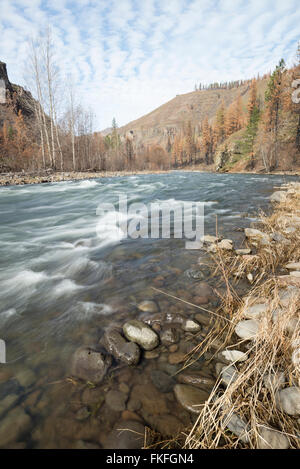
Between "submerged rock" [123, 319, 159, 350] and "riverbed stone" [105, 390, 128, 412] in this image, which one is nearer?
"riverbed stone" [105, 390, 128, 412]

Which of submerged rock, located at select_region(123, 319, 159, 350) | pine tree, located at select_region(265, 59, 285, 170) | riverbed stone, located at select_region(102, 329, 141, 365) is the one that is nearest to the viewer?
riverbed stone, located at select_region(102, 329, 141, 365)

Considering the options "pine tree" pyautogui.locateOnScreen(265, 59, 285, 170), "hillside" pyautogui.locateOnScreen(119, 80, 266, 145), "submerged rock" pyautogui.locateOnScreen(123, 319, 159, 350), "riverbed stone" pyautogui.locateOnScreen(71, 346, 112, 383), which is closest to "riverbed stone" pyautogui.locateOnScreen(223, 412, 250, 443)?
"submerged rock" pyautogui.locateOnScreen(123, 319, 159, 350)

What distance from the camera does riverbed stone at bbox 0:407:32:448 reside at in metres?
→ 1.34

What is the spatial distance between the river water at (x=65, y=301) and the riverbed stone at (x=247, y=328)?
0.88 meters

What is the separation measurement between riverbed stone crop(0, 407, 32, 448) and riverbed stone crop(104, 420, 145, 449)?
1.90 feet

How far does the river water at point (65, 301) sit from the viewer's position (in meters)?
1.45

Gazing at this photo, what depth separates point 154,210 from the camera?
318 inches

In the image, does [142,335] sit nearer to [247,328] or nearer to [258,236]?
[247,328]

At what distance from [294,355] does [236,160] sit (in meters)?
41.8

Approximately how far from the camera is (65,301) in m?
2.83

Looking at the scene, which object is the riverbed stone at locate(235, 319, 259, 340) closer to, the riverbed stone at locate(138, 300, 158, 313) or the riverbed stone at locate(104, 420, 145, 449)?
the riverbed stone at locate(138, 300, 158, 313)

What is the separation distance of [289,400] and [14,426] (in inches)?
70.8

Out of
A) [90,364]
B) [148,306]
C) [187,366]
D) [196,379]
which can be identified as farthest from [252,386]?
[148,306]
